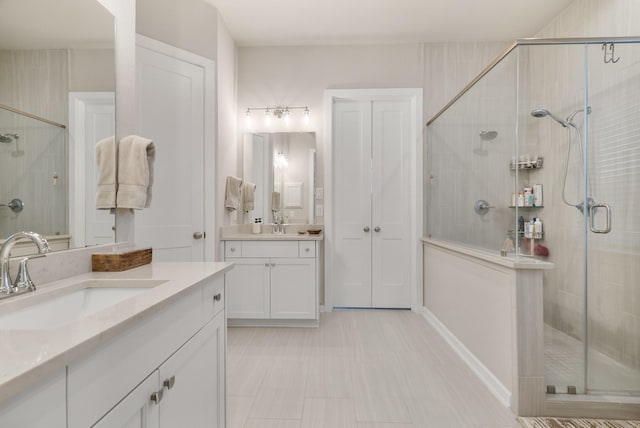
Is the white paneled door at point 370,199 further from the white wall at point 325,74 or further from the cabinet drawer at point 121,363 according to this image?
the cabinet drawer at point 121,363

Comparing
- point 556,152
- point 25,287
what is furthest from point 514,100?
point 25,287

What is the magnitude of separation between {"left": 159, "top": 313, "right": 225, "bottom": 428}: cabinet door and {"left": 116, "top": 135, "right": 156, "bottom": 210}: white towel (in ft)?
2.25

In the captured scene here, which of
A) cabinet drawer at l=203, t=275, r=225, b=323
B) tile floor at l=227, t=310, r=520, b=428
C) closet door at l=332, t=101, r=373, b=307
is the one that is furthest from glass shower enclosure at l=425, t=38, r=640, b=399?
cabinet drawer at l=203, t=275, r=225, b=323

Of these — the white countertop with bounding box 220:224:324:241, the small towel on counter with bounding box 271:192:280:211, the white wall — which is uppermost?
the white wall

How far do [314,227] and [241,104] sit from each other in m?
1.54

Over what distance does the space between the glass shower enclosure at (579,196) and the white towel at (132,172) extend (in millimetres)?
2045

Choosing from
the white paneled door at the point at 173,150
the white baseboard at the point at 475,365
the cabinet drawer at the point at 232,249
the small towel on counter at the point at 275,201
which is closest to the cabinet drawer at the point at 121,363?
the white paneled door at the point at 173,150

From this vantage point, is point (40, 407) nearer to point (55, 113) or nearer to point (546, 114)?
point (55, 113)

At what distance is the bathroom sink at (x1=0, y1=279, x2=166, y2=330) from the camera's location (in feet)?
2.91

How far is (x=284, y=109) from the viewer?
3.44 metres

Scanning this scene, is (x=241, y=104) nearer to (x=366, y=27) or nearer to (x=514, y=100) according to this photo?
(x=366, y=27)

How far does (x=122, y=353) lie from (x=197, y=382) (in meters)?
0.50

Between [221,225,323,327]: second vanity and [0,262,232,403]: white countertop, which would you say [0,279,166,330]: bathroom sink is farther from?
[221,225,323,327]: second vanity

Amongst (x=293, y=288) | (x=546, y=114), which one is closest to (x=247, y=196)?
(x=293, y=288)
